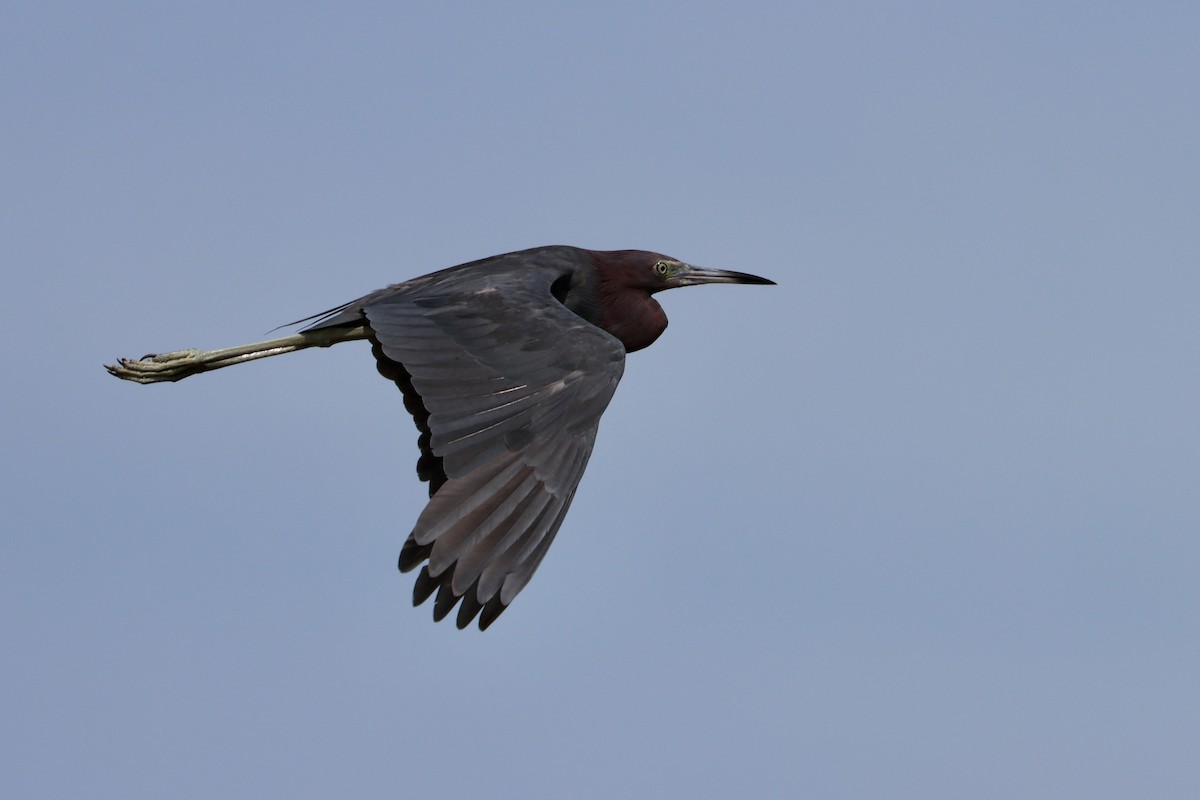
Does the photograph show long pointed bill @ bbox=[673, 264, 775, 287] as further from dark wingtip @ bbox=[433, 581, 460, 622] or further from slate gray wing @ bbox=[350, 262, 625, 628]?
dark wingtip @ bbox=[433, 581, 460, 622]

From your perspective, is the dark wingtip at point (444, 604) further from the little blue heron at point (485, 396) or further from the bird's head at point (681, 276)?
the bird's head at point (681, 276)

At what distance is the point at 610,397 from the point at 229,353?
138 inches

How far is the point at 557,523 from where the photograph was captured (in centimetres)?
920

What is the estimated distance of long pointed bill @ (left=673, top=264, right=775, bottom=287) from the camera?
13.7 meters

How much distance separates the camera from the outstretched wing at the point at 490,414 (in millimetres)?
8891

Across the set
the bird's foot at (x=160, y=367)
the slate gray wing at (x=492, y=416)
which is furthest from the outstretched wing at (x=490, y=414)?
the bird's foot at (x=160, y=367)

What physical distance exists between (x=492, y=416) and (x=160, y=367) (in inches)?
151

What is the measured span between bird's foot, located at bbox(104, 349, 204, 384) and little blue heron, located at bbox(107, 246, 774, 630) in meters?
0.02

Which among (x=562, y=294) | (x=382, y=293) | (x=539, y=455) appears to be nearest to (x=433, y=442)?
(x=539, y=455)

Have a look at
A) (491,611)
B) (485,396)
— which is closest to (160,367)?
(485,396)

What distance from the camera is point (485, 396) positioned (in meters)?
9.83

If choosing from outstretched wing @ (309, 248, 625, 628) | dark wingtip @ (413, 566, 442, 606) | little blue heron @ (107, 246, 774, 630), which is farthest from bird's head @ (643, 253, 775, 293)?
dark wingtip @ (413, 566, 442, 606)

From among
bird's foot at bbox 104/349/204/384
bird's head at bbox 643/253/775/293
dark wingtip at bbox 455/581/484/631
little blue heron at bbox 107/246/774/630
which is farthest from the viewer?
bird's head at bbox 643/253/775/293

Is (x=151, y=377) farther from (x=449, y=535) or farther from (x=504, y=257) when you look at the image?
(x=449, y=535)
